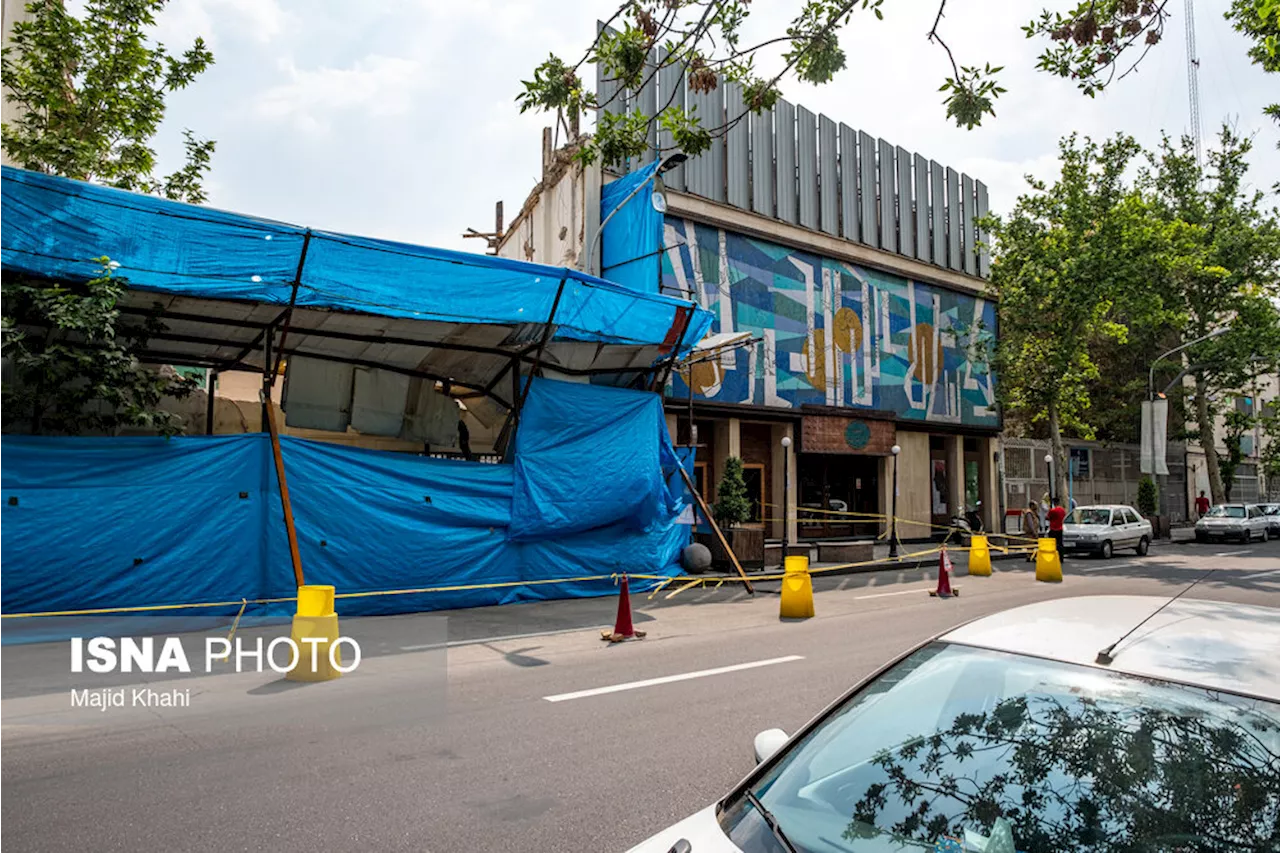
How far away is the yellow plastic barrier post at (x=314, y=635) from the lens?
7.66 meters

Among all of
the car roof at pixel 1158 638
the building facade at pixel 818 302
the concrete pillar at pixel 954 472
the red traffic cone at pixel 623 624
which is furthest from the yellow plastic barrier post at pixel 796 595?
the concrete pillar at pixel 954 472

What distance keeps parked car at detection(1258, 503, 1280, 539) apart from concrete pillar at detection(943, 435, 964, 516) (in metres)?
12.4

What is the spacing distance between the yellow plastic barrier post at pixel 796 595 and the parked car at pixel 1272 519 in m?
29.4

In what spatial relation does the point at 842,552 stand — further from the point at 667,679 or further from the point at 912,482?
the point at 667,679

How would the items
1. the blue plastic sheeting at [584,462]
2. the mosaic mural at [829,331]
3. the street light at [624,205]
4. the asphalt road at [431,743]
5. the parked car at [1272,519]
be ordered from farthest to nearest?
the parked car at [1272,519]
the mosaic mural at [829,331]
the street light at [624,205]
the blue plastic sheeting at [584,462]
the asphalt road at [431,743]

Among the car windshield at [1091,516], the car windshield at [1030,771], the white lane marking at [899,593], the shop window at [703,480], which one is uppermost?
the shop window at [703,480]

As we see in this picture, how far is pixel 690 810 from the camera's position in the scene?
4.29 m

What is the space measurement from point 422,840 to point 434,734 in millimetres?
1922

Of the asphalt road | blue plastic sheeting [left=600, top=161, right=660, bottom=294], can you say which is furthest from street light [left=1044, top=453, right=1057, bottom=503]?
the asphalt road

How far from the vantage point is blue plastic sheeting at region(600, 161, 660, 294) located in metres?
19.4

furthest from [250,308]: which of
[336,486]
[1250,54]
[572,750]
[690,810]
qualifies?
[1250,54]

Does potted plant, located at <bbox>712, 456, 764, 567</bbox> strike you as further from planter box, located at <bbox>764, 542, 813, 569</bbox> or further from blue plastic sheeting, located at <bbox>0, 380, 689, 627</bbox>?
blue plastic sheeting, located at <bbox>0, 380, 689, 627</bbox>

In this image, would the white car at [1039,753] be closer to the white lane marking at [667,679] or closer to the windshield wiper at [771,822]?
the windshield wiper at [771,822]

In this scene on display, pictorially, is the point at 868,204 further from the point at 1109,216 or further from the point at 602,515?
the point at 602,515
